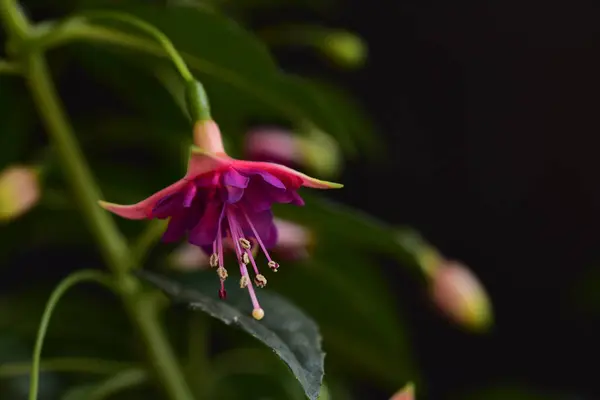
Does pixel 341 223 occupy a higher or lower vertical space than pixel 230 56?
lower

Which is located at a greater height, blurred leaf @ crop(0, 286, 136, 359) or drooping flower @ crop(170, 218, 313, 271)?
drooping flower @ crop(170, 218, 313, 271)

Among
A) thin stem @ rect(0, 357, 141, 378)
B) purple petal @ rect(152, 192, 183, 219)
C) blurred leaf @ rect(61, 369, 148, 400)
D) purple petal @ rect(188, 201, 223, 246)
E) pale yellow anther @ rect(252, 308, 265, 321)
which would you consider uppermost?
purple petal @ rect(152, 192, 183, 219)

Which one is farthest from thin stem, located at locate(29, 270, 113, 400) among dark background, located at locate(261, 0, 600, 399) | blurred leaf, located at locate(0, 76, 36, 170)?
dark background, located at locate(261, 0, 600, 399)

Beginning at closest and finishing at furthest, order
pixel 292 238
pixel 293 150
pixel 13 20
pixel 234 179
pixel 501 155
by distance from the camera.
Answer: pixel 234 179
pixel 13 20
pixel 292 238
pixel 293 150
pixel 501 155

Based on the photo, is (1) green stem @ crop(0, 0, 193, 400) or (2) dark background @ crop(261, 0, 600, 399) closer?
(1) green stem @ crop(0, 0, 193, 400)

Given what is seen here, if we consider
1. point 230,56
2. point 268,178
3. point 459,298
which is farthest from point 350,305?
point 268,178

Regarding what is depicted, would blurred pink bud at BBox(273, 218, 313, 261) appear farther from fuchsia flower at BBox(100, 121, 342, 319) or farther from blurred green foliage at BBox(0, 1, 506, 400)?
fuchsia flower at BBox(100, 121, 342, 319)

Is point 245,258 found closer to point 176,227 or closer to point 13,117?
point 176,227
